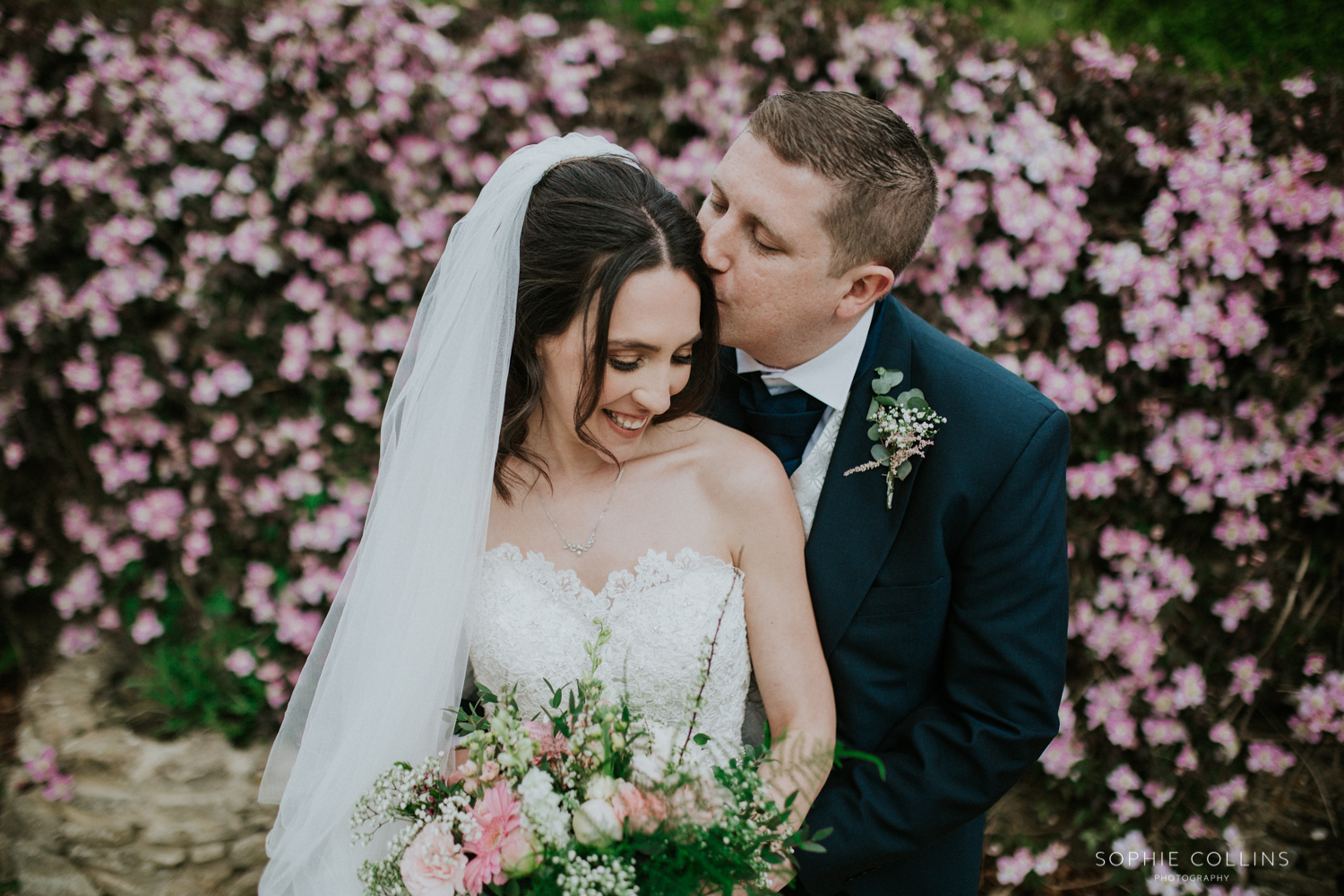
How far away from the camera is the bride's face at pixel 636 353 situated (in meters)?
1.75

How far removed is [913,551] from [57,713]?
3.64 m

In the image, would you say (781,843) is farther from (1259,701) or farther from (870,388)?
(1259,701)

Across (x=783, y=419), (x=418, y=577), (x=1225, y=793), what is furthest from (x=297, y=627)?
(x=1225, y=793)

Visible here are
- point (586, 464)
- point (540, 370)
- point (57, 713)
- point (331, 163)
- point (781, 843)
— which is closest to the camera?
point (781, 843)

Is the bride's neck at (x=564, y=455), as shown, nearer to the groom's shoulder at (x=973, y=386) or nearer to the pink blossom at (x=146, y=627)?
the groom's shoulder at (x=973, y=386)

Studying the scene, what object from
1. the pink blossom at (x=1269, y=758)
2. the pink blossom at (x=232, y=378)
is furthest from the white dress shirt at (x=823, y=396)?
the pink blossom at (x=1269, y=758)

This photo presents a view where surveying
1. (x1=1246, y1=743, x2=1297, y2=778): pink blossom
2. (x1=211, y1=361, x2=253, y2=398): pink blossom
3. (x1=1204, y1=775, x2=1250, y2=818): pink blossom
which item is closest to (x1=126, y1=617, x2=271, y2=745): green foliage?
(x1=211, y1=361, x2=253, y2=398): pink blossom

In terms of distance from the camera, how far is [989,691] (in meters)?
1.95

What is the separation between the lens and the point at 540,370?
197cm

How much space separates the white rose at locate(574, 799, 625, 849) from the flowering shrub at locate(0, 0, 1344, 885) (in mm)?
2365

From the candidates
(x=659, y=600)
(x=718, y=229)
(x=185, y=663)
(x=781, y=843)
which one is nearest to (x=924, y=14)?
(x=718, y=229)

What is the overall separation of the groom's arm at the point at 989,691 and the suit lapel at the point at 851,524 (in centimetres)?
22

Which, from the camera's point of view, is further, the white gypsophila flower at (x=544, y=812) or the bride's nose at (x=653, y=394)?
Answer: the bride's nose at (x=653, y=394)

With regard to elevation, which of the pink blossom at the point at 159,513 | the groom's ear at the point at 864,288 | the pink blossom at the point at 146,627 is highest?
the groom's ear at the point at 864,288
